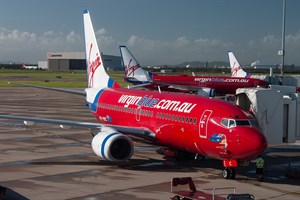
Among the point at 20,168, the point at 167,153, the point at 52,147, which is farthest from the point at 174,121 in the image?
the point at 52,147

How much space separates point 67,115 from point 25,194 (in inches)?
1163

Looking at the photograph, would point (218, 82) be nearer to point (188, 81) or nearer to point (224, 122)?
point (188, 81)

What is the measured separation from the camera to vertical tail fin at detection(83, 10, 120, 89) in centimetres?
3325

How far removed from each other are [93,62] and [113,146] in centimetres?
1379

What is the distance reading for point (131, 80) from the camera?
64812 millimetres

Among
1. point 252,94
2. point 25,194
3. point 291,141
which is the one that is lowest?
point 25,194

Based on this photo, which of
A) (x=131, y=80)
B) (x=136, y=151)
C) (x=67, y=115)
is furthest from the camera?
(x=131, y=80)

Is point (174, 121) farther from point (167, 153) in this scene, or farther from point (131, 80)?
point (131, 80)

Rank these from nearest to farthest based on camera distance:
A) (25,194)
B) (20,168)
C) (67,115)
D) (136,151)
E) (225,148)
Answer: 1. (25,194)
2. (225,148)
3. (20,168)
4. (136,151)
5. (67,115)

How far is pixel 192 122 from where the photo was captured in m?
20.5

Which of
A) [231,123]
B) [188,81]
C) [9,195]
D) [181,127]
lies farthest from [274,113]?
[188,81]

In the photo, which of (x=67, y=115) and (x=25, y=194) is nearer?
(x=25, y=194)

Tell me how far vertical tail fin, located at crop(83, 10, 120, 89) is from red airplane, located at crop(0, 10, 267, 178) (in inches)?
189

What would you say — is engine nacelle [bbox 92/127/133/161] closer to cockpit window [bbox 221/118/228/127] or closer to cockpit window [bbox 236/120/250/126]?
cockpit window [bbox 221/118/228/127]
